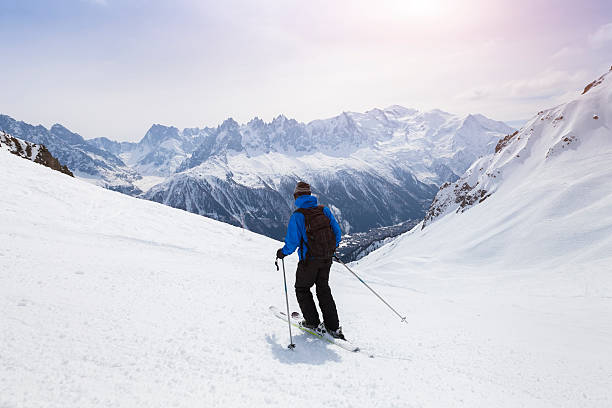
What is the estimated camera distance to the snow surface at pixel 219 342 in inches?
150

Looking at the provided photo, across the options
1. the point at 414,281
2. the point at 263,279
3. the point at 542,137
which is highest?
the point at 542,137

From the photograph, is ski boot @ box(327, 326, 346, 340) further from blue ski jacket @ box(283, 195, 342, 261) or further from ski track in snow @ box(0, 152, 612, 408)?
blue ski jacket @ box(283, 195, 342, 261)

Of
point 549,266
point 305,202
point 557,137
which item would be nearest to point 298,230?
point 305,202

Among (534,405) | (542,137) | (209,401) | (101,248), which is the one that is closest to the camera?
(209,401)

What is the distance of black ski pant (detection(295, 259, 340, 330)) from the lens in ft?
19.7

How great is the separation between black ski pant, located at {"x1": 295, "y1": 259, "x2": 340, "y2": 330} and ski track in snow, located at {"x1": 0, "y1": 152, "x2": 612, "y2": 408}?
43 centimetres

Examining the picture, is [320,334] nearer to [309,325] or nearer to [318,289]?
[309,325]

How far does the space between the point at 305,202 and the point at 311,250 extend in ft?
3.03

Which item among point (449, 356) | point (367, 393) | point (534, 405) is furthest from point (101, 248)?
point (534, 405)

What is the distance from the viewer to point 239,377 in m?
4.24

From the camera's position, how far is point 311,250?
590 cm

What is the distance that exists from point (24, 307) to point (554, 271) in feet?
113

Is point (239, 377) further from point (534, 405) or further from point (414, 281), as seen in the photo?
point (414, 281)

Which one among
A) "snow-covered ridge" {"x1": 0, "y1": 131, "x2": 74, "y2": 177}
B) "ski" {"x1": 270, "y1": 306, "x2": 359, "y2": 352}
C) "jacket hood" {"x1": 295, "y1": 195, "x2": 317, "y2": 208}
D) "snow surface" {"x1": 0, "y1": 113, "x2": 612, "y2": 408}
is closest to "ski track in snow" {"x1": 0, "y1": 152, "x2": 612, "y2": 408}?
"snow surface" {"x1": 0, "y1": 113, "x2": 612, "y2": 408}
